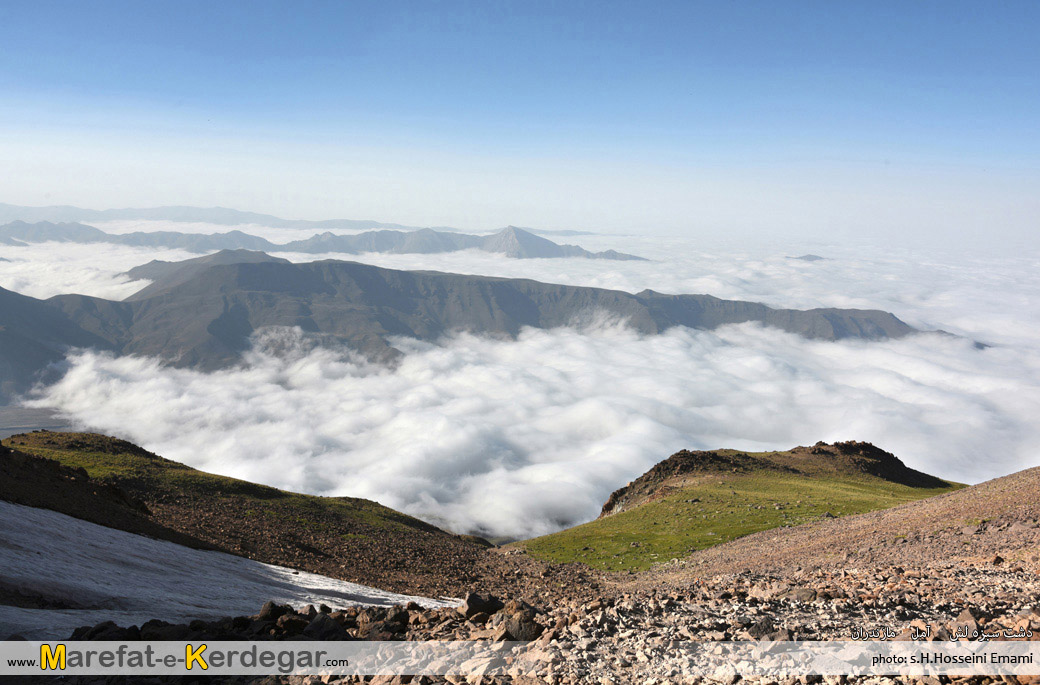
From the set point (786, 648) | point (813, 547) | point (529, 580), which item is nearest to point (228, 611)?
point (786, 648)

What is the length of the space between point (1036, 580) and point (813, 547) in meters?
14.5

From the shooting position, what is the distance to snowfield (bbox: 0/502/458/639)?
1333 centimetres

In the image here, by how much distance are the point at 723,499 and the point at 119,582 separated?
4806 cm

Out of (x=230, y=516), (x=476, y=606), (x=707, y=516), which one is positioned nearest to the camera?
(x=476, y=606)

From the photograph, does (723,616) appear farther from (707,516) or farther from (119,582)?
(707,516)

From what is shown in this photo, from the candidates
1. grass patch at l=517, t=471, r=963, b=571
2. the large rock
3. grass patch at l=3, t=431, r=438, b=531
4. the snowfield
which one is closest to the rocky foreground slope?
the large rock

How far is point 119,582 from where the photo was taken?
A: 55.3 feet

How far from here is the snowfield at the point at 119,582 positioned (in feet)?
43.7

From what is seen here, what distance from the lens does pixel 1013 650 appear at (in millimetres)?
8555

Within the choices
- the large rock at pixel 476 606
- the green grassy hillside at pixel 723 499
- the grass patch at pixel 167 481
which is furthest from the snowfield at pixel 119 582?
the green grassy hillside at pixel 723 499

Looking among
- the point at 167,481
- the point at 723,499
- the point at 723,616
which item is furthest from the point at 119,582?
the point at 723,499

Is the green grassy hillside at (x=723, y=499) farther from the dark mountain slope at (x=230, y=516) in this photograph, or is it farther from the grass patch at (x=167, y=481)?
the grass patch at (x=167, y=481)

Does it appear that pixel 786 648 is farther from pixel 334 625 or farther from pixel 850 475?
pixel 850 475

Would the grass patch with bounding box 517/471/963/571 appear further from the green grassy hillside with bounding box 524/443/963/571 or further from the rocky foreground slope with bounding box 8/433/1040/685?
the rocky foreground slope with bounding box 8/433/1040/685
